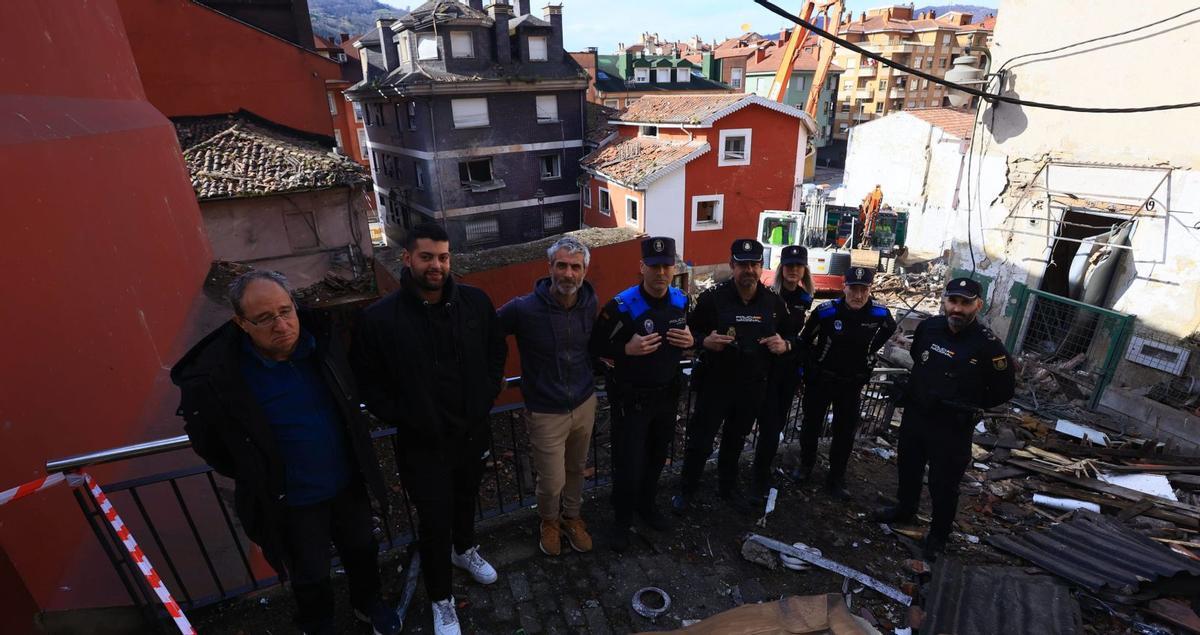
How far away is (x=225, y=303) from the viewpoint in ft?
19.2

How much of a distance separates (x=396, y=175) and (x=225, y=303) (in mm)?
24442

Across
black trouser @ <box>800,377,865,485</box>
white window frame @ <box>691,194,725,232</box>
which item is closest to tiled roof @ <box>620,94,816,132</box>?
white window frame @ <box>691,194,725,232</box>

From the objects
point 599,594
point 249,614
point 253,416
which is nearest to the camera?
point 253,416

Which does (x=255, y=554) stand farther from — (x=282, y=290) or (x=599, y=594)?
(x=282, y=290)

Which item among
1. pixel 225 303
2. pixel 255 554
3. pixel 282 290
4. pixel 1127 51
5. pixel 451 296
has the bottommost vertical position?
pixel 255 554

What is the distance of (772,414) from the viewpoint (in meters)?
4.38

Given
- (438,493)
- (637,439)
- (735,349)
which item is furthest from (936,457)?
(438,493)

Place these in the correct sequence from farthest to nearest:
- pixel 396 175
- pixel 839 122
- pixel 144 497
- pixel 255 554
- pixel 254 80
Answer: pixel 839 122
pixel 396 175
pixel 254 80
pixel 255 554
pixel 144 497

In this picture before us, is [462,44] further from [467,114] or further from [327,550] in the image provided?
[327,550]

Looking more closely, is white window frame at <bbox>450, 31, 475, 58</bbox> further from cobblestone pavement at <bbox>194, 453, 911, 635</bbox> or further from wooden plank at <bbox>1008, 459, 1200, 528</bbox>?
wooden plank at <bbox>1008, 459, 1200, 528</bbox>

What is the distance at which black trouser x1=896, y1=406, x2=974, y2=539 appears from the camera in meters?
3.96

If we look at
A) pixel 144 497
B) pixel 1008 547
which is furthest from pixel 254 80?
pixel 1008 547

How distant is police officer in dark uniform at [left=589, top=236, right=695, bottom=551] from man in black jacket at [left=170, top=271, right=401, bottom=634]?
155cm

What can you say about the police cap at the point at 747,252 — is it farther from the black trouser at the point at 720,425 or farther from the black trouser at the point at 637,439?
the black trouser at the point at 637,439
